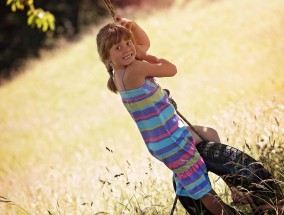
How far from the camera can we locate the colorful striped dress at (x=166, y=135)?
379 centimetres

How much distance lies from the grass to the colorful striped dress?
21.3 inches

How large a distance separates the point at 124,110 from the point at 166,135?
8.90 metres

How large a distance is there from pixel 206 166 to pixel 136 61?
99 centimetres

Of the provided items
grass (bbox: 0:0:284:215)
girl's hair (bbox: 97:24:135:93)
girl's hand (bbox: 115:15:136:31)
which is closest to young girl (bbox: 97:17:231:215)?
girl's hair (bbox: 97:24:135:93)

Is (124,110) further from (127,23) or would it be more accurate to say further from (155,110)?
(155,110)

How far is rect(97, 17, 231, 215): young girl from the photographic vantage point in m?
3.79

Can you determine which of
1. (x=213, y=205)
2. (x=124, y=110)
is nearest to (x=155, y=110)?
(x=213, y=205)

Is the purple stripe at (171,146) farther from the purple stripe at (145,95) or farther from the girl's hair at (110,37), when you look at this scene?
the girl's hair at (110,37)

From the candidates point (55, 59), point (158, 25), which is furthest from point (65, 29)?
point (158, 25)

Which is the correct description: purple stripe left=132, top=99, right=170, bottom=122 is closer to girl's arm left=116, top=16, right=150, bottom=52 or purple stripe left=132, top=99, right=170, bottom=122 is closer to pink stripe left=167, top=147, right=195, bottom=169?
pink stripe left=167, top=147, right=195, bottom=169

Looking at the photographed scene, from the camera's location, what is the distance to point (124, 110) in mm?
12688

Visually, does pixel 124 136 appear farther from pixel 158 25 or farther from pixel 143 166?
pixel 158 25

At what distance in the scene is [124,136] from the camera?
34.0 ft

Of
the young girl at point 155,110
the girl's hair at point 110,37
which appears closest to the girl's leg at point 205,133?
the young girl at point 155,110
